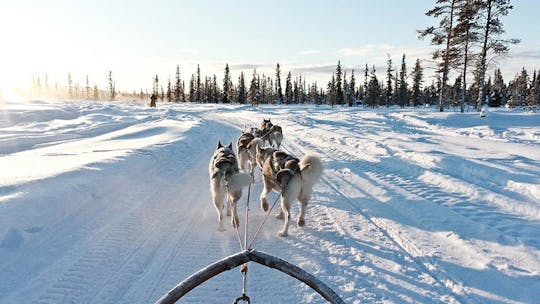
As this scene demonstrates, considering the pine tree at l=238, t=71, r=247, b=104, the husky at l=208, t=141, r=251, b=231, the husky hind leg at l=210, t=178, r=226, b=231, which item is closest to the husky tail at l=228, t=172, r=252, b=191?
the husky at l=208, t=141, r=251, b=231

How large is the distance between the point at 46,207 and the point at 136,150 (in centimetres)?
573

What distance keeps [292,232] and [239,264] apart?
3.98 meters

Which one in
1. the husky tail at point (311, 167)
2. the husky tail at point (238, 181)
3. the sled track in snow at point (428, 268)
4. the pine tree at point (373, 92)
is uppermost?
the pine tree at point (373, 92)

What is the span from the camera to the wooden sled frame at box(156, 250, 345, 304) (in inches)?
72.2

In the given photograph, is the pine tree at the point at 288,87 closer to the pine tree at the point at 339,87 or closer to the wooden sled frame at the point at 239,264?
the pine tree at the point at 339,87

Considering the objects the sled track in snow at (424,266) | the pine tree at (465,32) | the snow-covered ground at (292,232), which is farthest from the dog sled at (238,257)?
the pine tree at (465,32)

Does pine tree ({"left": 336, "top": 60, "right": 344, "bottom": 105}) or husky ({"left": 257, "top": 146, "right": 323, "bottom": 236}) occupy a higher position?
pine tree ({"left": 336, "top": 60, "right": 344, "bottom": 105})

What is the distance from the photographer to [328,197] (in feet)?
24.6

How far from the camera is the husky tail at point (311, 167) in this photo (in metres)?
5.47

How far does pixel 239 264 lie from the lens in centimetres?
192

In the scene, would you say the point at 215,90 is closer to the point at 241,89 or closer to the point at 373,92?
the point at 241,89

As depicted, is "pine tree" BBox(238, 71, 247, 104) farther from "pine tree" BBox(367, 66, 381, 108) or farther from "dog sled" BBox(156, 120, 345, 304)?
"dog sled" BBox(156, 120, 345, 304)

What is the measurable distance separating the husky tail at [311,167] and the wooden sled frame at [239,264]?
358cm

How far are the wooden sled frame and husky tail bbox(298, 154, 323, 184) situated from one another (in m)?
3.58
